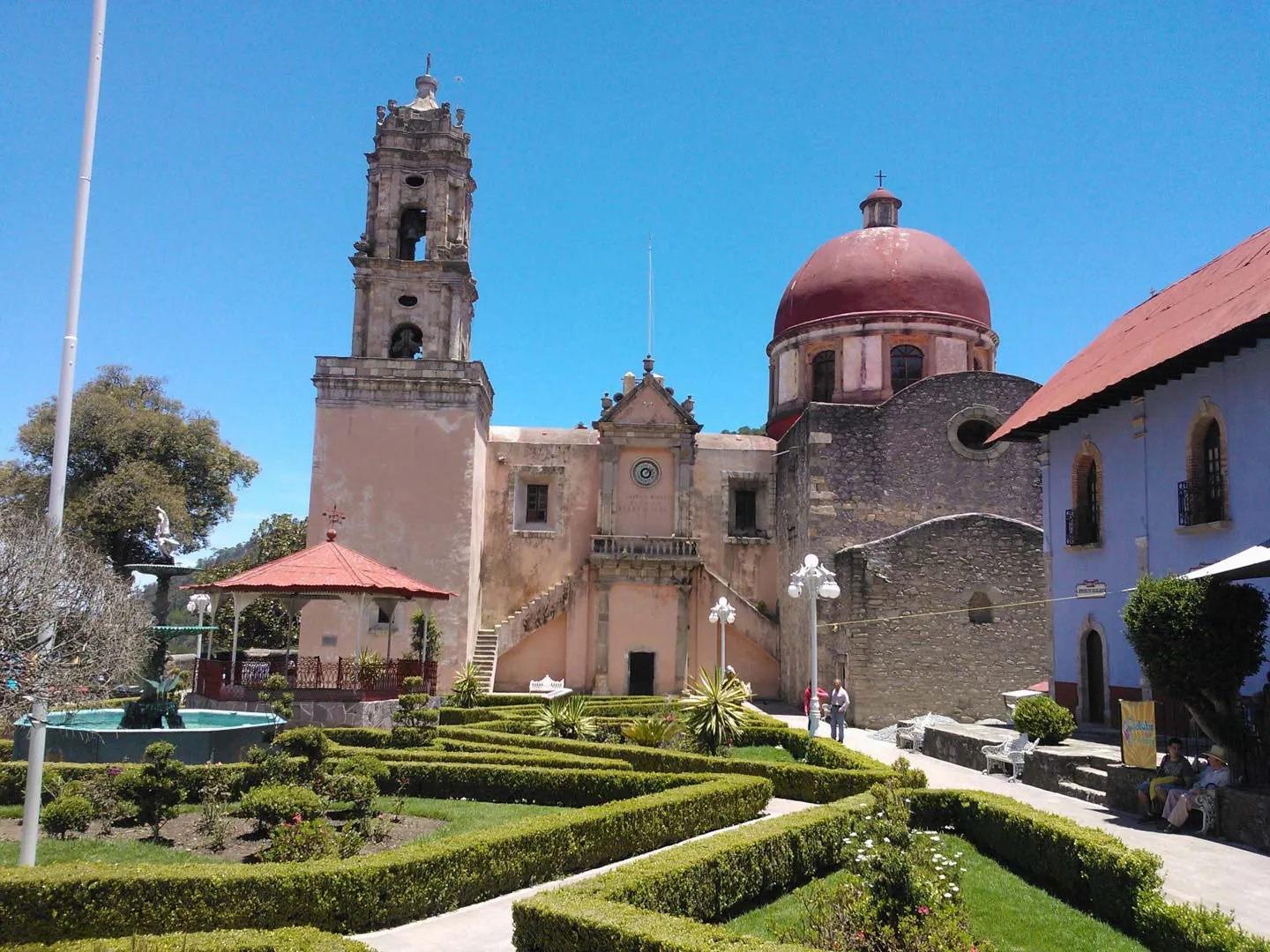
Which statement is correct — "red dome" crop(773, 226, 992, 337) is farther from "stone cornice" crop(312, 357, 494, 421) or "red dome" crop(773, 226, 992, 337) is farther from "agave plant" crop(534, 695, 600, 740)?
"agave plant" crop(534, 695, 600, 740)

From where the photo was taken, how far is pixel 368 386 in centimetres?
2989

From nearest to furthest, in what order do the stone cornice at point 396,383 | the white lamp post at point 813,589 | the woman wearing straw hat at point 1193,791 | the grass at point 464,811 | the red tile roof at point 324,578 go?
1. the woman wearing straw hat at point 1193,791
2. the grass at point 464,811
3. the white lamp post at point 813,589
4. the red tile roof at point 324,578
5. the stone cornice at point 396,383

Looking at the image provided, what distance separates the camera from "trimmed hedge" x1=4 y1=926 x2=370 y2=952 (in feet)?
20.1

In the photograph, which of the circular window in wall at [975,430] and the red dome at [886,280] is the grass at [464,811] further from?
the red dome at [886,280]

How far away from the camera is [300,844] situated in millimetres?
8969

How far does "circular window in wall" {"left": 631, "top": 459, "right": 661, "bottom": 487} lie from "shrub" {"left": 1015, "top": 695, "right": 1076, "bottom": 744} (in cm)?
1802

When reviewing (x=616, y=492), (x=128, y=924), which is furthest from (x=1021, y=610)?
(x=128, y=924)

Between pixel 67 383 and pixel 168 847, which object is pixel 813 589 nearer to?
pixel 168 847

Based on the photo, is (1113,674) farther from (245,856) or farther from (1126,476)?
(245,856)

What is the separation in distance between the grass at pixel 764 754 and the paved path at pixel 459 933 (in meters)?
9.33

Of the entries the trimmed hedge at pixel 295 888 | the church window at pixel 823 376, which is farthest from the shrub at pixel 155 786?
the church window at pixel 823 376

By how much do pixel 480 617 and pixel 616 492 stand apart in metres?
6.21

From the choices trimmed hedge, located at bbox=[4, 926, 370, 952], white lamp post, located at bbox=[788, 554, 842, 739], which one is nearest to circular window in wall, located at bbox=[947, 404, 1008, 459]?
white lamp post, located at bbox=[788, 554, 842, 739]

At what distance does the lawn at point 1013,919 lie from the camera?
7762mm
